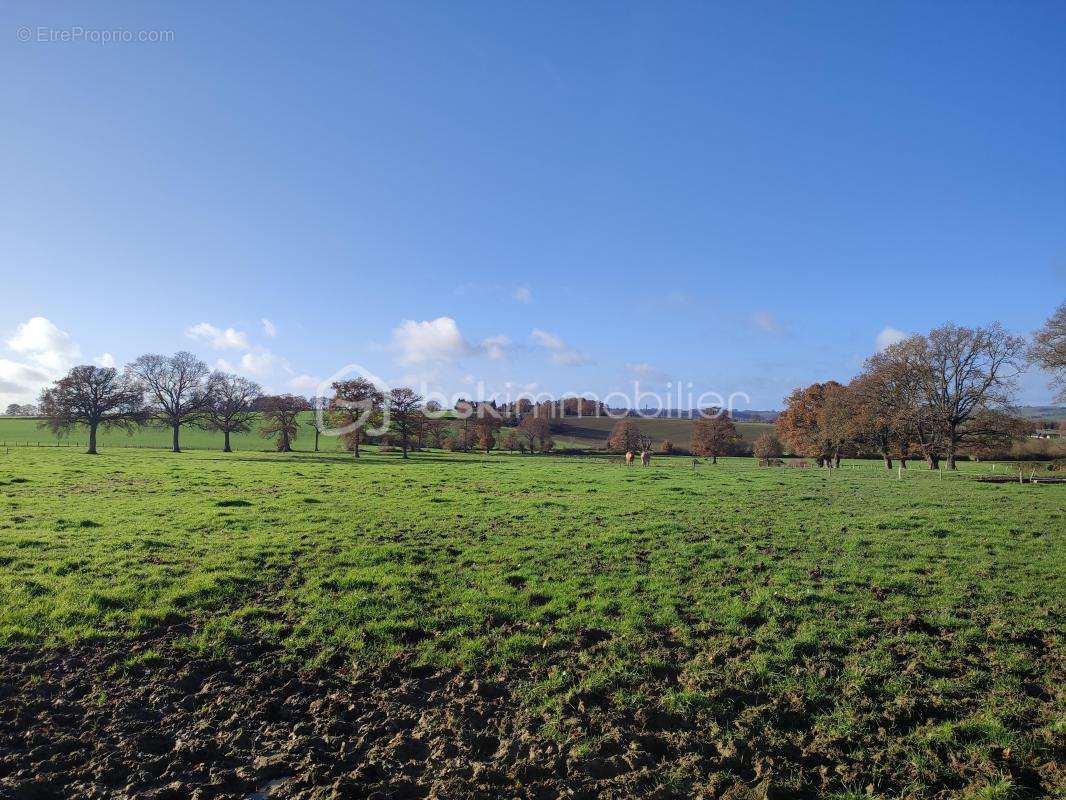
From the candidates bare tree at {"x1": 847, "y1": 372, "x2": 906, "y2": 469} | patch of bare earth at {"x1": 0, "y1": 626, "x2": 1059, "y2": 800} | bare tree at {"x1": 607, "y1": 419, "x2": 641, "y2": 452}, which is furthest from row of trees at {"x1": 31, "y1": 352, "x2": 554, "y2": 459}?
patch of bare earth at {"x1": 0, "y1": 626, "x2": 1059, "y2": 800}

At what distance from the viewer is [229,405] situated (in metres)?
62.9

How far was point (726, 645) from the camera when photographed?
758cm

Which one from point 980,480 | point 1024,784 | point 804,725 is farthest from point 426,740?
point 980,480

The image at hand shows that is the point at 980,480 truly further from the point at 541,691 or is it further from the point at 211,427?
the point at 211,427

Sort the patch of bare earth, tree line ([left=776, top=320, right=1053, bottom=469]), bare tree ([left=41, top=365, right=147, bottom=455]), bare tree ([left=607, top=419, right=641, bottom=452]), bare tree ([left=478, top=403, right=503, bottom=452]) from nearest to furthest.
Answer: the patch of bare earth, tree line ([left=776, top=320, right=1053, bottom=469]), bare tree ([left=41, top=365, right=147, bottom=455]), bare tree ([left=478, top=403, right=503, bottom=452]), bare tree ([left=607, top=419, right=641, bottom=452])

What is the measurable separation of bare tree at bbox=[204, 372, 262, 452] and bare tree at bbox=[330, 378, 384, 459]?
15.3m

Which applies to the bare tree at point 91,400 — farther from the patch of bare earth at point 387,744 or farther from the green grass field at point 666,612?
the patch of bare earth at point 387,744

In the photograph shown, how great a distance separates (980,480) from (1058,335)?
1068 cm

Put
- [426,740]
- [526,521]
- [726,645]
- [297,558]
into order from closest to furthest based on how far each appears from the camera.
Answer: [426,740], [726,645], [297,558], [526,521]

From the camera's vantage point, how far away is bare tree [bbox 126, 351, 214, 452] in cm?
5925

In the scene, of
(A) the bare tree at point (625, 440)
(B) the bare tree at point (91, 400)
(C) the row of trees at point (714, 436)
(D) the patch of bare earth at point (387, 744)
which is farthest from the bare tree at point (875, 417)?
(B) the bare tree at point (91, 400)

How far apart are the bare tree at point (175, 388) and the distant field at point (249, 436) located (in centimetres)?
846

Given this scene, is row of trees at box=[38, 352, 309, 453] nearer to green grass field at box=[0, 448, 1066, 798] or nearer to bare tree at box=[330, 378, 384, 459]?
bare tree at box=[330, 378, 384, 459]

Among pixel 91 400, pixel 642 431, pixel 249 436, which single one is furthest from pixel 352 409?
pixel 642 431
